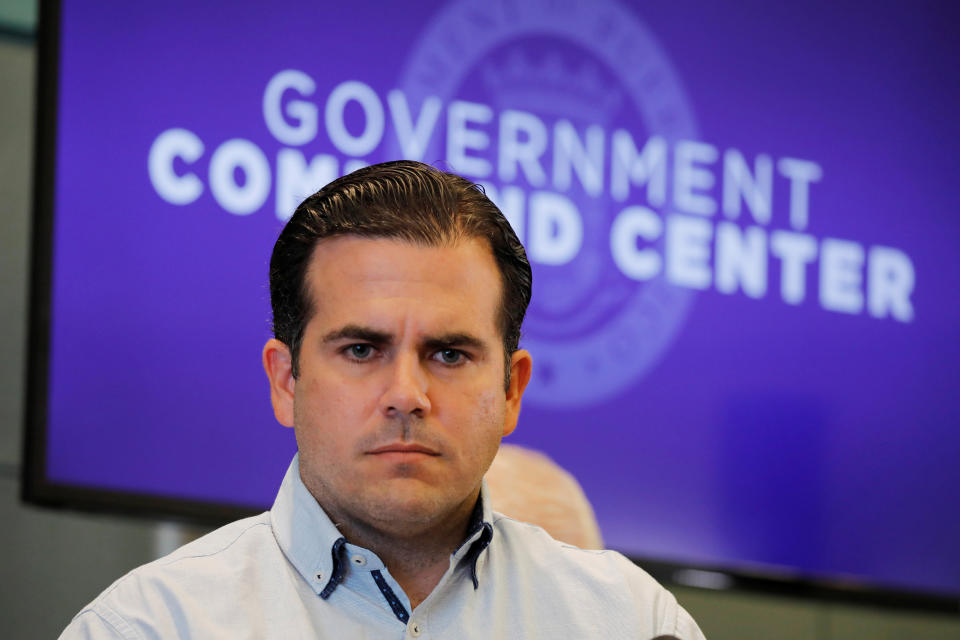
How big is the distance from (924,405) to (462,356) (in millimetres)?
2588

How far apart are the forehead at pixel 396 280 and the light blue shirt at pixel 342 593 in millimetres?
225

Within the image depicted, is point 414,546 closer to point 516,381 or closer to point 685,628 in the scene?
point 516,381

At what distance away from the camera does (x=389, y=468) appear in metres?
1.46

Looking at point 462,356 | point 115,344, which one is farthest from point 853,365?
point 462,356

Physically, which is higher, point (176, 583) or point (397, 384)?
point (397, 384)

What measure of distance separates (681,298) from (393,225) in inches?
76.8

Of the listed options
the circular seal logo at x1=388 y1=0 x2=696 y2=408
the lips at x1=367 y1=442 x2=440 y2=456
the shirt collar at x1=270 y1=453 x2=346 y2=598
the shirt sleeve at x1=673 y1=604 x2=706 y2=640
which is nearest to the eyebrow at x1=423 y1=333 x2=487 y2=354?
the lips at x1=367 y1=442 x2=440 y2=456

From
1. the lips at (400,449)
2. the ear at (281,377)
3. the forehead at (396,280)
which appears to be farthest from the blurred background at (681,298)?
the lips at (400,449)

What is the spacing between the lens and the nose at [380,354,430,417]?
4.76 feet

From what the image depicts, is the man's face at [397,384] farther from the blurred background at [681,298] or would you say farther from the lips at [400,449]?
the blurred background at [681,298]

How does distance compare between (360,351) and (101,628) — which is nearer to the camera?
(101,628)

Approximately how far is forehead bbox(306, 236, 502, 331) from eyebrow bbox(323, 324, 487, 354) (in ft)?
0.05

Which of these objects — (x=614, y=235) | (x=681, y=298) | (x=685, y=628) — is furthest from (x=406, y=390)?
(x=681, y=298)

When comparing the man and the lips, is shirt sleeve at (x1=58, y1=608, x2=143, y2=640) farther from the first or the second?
the lips
